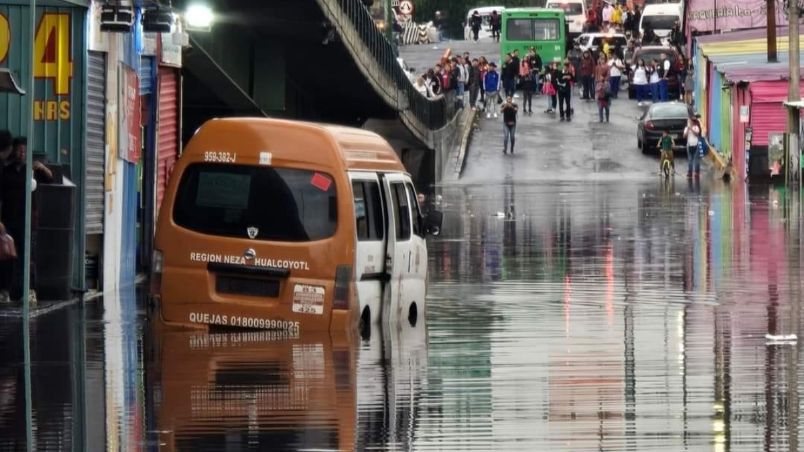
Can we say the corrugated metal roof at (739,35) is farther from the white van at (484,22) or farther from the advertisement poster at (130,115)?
the advertisement poster at (130,115)

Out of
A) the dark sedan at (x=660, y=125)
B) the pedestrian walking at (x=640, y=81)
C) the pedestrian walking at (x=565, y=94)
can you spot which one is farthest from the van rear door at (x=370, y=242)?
the pedestrian walking at (x=640, y=81)

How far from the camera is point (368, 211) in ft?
55.2

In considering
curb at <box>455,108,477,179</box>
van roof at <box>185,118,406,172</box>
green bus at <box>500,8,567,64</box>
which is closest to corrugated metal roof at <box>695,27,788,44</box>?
curb at <box>455,108,477,179</box>

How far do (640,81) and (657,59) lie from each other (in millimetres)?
2502

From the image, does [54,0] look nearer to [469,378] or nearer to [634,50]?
[469,378]

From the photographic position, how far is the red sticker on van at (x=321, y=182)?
53.4ft

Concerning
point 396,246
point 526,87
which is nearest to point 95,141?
point 396,246

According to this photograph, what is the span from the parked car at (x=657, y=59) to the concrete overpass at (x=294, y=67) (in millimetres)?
25643

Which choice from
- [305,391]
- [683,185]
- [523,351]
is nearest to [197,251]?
[523,351]

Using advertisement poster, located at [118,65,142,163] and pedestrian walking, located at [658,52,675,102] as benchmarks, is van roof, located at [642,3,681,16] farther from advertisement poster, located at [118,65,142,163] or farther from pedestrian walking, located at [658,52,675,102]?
advertisement poster, located at [118,65,142,163]

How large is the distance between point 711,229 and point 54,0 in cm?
1562

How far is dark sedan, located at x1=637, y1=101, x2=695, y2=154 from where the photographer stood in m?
58.5

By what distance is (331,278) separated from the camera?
53.2 ft

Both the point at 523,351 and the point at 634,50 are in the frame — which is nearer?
the point at 523,351
